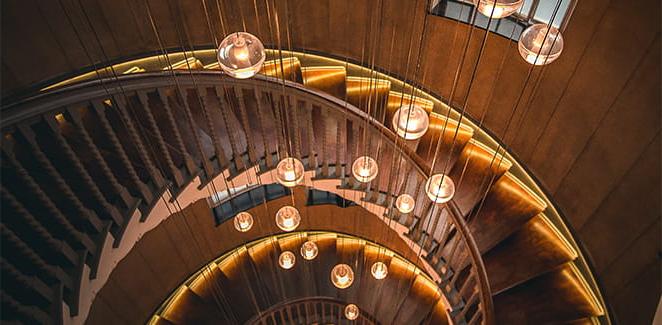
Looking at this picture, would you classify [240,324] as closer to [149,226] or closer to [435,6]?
[149,226]

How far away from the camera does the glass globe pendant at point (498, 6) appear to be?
208 centimetres

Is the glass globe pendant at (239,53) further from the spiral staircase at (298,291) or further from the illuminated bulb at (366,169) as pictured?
the spiral staircase at (298,291)

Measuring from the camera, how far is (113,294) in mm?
6062

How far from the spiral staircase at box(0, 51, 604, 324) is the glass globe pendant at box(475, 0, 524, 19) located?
0.81 m

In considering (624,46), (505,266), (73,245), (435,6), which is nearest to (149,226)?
(73,245)

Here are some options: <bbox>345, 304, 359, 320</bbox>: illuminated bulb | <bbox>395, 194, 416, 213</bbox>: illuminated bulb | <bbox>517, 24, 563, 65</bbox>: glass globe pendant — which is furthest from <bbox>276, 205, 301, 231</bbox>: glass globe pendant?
<bbox>345, 304, 359, 320</bbox>: illuminated bulb

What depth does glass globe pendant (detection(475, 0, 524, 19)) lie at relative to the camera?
2.08 meters

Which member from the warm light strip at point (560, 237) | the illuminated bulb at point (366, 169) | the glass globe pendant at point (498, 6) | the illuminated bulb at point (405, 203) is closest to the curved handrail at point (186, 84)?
the illuminated bulb at point (405, 203)

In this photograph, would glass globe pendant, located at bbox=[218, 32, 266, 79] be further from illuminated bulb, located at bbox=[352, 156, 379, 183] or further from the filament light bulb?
the filament light bulb

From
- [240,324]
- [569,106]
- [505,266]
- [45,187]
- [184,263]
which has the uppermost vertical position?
[569,106]

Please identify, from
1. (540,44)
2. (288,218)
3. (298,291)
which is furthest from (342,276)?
(540,44)

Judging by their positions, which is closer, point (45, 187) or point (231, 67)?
point (231, 67)

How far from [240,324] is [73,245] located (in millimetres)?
4244

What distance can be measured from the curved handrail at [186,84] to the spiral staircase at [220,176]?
0.01m
